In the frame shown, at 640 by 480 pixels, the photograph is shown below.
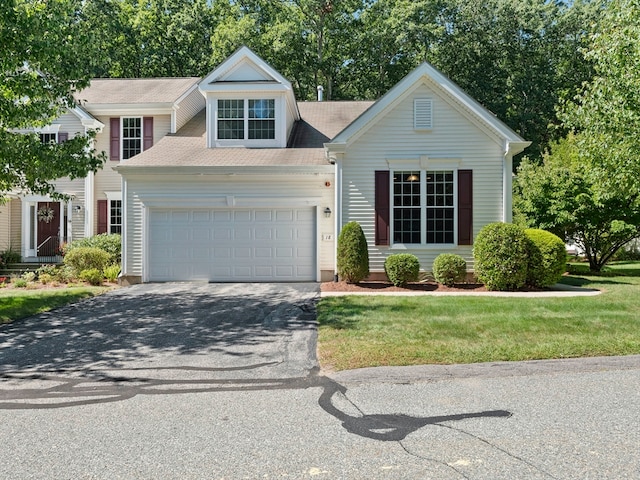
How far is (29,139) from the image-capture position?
10.0 m

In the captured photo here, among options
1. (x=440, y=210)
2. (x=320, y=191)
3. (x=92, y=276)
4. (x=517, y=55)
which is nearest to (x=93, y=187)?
(x=92, y=276)

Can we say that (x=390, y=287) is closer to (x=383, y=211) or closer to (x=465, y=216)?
(x=383, y=211)

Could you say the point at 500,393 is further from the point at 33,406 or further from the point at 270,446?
the point at 33,406

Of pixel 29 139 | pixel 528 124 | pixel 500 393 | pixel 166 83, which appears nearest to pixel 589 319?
pixel 500 393

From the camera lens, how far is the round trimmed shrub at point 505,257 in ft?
38.9

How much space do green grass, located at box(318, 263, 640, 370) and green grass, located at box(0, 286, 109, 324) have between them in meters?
5.52

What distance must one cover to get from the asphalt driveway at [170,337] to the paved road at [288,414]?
0.04 meters

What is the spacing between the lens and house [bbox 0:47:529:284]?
1342 centimetres

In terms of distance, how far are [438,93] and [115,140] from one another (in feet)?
39.1

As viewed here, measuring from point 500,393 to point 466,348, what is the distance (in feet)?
5.36

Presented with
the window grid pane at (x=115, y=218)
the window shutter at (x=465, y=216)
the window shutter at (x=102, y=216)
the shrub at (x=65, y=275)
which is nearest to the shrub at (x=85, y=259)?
the shrub at (x=65, y=275)

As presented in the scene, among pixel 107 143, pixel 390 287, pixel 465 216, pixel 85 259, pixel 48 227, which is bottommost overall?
pixel 390 287

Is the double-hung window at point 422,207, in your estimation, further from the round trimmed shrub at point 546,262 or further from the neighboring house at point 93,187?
the neighboring house at point 93,187

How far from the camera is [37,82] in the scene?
32.6 feet
